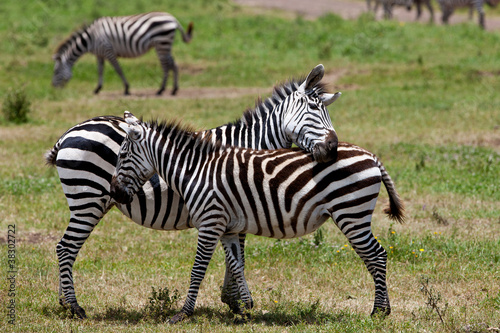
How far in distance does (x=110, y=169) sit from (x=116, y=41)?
13.2m

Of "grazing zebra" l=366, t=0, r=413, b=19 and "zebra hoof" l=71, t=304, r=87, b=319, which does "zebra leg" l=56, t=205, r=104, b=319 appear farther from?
"grazing zebra" l=366, t=0, r=413, b=19

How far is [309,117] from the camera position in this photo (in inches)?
247

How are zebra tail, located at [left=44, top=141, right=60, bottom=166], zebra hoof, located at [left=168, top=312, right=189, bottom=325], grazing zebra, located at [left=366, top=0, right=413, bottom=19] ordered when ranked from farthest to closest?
grazing zebra, located at [left=366, top=0, right=413, bottom=19], zebra tail, located at [left=44, top=141, right=60, bottom=166], zebra hoof, located at [left=168, top=312, right=189, bottom=325]

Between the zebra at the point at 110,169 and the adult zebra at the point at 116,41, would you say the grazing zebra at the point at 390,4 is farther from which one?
the zebra at the point at 110,169

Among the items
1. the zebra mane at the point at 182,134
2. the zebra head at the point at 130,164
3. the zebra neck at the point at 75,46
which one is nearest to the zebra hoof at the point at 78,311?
the zebra head at the point at 130,164

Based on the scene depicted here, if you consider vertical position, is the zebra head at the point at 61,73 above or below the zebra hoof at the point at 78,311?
above

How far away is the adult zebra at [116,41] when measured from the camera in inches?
736

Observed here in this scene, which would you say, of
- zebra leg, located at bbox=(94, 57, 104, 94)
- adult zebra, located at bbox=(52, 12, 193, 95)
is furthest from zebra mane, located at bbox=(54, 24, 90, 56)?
zebra leg, located at bbox=(94, 57, 104, 94)

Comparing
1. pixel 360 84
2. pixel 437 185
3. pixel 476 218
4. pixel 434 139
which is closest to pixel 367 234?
pixel 476 218

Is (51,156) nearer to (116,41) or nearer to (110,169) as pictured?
(110,169)

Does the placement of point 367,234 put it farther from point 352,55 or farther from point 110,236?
point 352,55

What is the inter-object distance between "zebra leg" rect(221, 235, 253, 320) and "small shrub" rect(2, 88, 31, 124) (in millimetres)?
10226

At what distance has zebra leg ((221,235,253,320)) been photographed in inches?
241

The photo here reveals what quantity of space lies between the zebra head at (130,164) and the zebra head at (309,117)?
4.79ft
